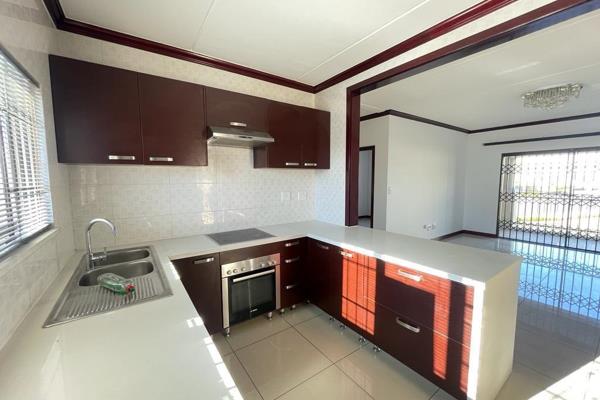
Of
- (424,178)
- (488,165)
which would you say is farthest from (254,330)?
(488,165)

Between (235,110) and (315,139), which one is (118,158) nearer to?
(235,110)

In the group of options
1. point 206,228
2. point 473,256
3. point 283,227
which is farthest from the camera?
point 283,227

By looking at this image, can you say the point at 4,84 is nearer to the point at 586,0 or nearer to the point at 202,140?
the point at 202,140

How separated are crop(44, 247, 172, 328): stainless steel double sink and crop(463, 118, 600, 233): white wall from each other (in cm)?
698

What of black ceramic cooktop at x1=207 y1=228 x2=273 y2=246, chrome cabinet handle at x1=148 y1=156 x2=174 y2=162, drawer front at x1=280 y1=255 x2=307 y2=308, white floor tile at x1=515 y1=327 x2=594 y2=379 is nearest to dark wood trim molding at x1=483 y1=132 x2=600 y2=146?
white floor tile at x1=515 y1=327 x2=594 y2=379

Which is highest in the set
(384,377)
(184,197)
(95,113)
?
(95,113)

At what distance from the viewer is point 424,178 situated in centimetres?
497

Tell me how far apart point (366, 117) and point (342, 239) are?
3123 mm

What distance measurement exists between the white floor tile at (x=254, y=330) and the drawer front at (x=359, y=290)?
64 cm

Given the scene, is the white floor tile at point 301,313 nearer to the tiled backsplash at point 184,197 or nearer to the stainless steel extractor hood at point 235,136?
the tiled backsplash at point 184,197

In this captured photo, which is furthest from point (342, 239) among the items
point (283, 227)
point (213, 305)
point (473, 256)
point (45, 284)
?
point (45, 284)

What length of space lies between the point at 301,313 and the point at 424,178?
3840mm

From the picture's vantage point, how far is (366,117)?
4.57 meters

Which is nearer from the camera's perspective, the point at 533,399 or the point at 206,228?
the point at 533,399
